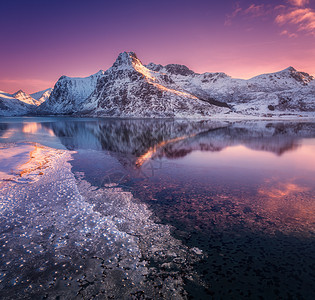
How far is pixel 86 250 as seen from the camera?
7840 mm

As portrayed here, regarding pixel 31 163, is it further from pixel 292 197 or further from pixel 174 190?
pixel 292 197

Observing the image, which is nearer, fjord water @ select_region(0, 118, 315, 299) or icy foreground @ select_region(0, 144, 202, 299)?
icy foreground @ select_region(0, 144, 202, 299)

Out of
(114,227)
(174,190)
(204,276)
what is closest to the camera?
(204,276)

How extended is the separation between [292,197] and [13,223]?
1714 cm

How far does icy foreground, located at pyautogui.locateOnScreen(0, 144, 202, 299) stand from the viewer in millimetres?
6211

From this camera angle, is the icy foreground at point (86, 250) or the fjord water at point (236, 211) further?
the fjord water at point (236, 211)

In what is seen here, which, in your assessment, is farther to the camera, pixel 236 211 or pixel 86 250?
pixel 236 211

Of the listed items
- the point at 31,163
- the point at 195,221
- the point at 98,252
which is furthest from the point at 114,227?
the point at 31,163

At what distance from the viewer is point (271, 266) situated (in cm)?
711

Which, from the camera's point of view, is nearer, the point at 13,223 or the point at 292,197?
the point at 13,223

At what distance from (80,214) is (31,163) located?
13437 millimetres

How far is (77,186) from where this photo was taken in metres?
14.4

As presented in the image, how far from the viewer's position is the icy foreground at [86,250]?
20.4ft

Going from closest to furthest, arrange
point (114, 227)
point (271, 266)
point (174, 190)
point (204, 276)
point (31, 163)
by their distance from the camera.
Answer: point (204, 276) → point (271, 266) → point (114, 227) → point (174, 190) → point (31, 163)
